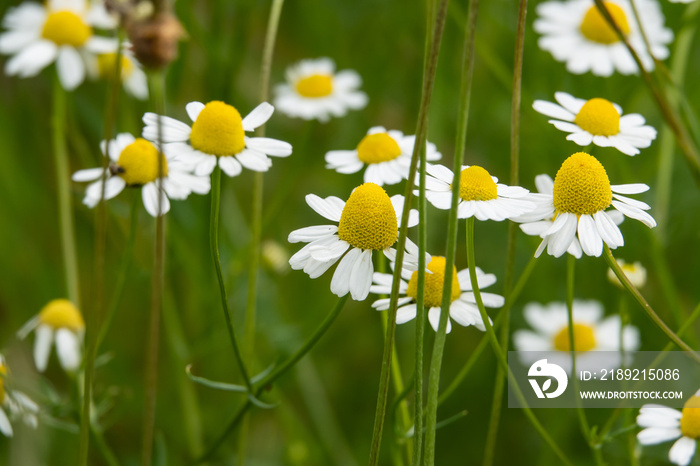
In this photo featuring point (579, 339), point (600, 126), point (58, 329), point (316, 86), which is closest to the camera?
point (600, 126)

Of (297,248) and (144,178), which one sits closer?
(144,178)

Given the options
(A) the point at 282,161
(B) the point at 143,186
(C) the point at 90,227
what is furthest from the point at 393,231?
(A) the point at 282,161

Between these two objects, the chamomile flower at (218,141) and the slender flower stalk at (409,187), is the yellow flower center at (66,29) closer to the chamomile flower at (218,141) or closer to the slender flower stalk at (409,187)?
the chamomile flower at (218,141)

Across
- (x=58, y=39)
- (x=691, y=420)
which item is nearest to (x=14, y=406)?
(x=691, y=420)

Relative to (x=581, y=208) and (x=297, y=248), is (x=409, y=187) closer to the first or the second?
(x=581, y=208)

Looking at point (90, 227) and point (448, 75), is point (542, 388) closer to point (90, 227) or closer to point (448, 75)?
point (448, 75)

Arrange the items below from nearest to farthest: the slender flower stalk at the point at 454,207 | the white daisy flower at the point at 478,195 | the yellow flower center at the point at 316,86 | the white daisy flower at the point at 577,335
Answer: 1. the slender flower stalk at the point at 454,207
2. the white daisy flower at the point at 478,195
3. the white daisy flower at the point at 577,335
4. the yellow flower center at the point at 316,86

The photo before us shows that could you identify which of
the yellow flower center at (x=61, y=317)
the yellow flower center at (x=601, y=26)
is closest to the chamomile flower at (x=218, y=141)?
the yellow flower center at (x=61, y=317)
